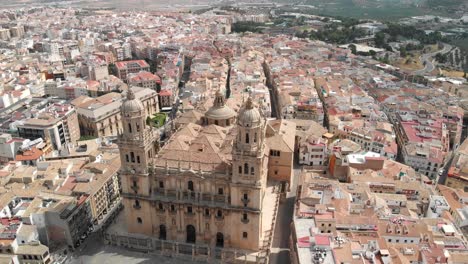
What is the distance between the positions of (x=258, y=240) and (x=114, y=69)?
110988 millimetres

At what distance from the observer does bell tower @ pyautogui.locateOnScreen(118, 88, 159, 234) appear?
47.4m

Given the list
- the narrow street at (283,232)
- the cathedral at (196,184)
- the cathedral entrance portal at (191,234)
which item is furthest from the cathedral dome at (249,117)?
the narrow street at (283,232)

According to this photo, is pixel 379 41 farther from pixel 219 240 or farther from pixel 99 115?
pixel 219 240

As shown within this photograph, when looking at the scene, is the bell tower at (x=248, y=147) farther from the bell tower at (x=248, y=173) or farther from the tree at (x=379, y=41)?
the tree at (x=379, y=41)

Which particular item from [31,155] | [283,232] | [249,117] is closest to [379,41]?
[283,232]

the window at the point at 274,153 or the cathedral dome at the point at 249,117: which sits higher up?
the cathedral dome at the point at 249,117

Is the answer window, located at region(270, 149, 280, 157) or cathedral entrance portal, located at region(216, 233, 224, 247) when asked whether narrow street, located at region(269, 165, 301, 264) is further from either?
window, located at region(270, 149, 280, 157)

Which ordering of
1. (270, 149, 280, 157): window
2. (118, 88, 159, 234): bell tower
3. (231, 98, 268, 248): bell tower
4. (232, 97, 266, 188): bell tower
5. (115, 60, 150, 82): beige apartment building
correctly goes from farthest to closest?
(115, 60, 150, 82): beige apartment building
(270, 149, 280, 157): window
(118, 88, 159, 234): bell tower
(231, 98, 268, 248): bell tower
(232, 97, 266, 188): bell tower

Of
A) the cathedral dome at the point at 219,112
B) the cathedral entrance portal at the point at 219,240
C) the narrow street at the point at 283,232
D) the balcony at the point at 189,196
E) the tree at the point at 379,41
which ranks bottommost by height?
the narrow street at the point at 283,232

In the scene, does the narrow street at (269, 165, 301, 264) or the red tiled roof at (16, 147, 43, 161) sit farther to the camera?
the red tiled roof at (16, 147, 43, 161)

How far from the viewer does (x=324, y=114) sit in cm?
9244

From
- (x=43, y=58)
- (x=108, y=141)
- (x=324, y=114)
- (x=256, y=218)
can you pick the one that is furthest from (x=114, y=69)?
(x=256, y=218)

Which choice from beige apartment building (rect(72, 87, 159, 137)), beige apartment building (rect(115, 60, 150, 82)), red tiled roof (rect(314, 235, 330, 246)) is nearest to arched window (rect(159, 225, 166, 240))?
red tiled roof (rect(314, 235, 330, 246))

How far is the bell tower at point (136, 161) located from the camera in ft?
155
